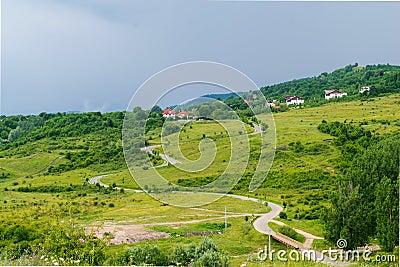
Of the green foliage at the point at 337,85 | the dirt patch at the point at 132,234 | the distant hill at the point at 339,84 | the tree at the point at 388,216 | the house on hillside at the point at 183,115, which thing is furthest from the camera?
the distant hill at the point at 339,84

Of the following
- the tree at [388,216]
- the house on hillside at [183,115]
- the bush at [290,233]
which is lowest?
the bush at [290,233]

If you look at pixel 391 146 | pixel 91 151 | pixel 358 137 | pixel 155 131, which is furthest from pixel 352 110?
pixel 391 146

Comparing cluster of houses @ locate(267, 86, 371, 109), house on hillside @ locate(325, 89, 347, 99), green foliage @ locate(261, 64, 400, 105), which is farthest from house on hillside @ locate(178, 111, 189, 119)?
house on hillside @ locate(325, 89, 347, 99)

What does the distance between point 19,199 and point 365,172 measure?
86.4 feet

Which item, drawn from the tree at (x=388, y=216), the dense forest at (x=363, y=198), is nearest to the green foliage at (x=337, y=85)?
the dense forest at (x=363, y=198)

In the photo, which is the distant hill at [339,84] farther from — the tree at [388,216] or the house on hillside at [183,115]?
the tree at [388,216]

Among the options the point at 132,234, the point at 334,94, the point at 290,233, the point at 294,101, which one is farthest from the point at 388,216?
the point at 334,94

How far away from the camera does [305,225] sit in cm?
1827

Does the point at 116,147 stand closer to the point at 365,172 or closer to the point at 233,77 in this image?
the point at 365,172

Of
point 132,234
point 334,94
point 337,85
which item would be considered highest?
point 337,85

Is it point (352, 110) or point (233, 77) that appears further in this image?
point (352, 110)

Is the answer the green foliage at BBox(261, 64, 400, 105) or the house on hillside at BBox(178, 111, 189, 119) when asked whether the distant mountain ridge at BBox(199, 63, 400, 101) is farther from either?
the house on hillside at BBox(178, 111, 189, 119)

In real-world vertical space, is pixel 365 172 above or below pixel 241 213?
above

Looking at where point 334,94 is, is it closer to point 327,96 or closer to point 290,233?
point 327,96
